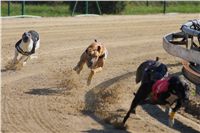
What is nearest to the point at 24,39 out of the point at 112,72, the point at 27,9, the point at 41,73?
the point at 41,73

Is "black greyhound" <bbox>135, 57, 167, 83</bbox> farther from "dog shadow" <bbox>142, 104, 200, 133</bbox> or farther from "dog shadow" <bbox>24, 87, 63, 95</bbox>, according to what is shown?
"dog shadow" <bbox>24, 87, 63, 95</bbox>

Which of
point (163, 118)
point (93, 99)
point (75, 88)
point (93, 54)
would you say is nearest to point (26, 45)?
point (75, 88)

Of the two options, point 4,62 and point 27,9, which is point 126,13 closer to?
point 27,9

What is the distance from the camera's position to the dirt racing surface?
294 inches

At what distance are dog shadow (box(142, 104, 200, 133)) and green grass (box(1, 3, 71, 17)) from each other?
13.9 m

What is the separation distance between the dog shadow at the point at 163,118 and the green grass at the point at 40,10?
13.9 m

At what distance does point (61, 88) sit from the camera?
9.47m

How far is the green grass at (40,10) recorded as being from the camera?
22.4 meters

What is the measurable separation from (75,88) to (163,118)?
191cm

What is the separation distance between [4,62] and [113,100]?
3.29 m

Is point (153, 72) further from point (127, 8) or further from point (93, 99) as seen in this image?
point (127, 8)

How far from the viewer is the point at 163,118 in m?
8.05

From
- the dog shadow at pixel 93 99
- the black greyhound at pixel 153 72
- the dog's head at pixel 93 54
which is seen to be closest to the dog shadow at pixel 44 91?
the dog shadow at pixel 93 99

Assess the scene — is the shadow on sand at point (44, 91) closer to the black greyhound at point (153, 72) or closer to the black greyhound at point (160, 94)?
the black greyhound at point (160, 94)
